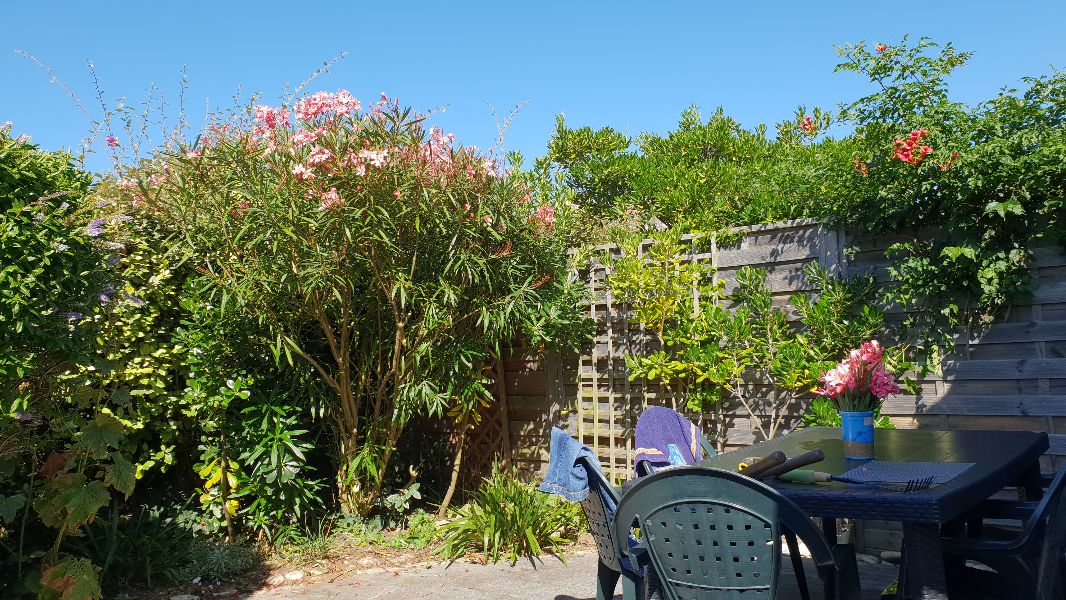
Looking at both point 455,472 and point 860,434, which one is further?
point 455,472

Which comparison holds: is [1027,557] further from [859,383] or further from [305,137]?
[305,137]

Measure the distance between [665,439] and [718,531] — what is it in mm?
1529

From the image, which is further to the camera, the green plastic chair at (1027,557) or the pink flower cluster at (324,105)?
the pink flower cluster at (324,105)

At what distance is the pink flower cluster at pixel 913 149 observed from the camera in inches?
150

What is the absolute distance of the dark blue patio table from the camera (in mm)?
1949

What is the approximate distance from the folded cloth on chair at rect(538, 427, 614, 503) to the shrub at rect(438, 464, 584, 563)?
192 centimetres

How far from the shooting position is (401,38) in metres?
5.27

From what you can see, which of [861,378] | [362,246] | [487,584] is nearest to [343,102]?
[362,246]

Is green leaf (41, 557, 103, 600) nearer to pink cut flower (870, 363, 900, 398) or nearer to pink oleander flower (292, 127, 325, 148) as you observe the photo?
pink oleander flower (292, 127, 325, 148)

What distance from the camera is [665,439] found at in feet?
11.1

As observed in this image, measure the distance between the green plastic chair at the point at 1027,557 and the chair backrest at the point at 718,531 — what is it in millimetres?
614

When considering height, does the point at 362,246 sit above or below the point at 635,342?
above

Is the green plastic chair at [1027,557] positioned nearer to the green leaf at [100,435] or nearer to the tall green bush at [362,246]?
the tall green bush at [362,246]

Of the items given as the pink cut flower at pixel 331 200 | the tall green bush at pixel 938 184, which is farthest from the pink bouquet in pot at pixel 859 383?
the pink cut flower at pixel 331 200
